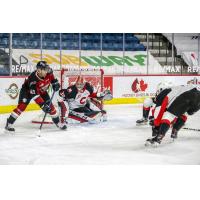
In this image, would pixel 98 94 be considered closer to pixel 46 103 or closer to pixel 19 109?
pixel 46 103

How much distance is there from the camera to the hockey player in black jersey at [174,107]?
3.55 meters

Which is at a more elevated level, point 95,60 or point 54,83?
point 95,60

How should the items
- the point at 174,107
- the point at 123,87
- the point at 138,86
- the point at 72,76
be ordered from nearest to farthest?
the point at 174,107
the point at 72,76
the point at 138,86
the point at 123,87

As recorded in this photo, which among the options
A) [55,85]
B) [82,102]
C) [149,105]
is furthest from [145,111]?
[82,102]

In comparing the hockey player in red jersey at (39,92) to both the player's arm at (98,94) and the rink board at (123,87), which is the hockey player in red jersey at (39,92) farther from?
the player's arm at (98,94)

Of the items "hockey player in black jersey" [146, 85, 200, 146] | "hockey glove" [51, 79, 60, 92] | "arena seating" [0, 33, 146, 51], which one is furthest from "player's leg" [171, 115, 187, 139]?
"hockey glove" [51, 79, 60, 92]

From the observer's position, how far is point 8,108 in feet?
11.8

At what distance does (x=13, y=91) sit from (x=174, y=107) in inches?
38.9

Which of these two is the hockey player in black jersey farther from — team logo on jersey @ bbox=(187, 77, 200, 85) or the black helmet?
the black helmet

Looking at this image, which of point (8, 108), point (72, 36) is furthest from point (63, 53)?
point (8, 108)

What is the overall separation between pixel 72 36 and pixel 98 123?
0.70m

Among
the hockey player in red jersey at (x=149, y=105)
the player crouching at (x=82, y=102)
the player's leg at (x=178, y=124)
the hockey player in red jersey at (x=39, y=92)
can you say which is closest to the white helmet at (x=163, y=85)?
the hockey player in red jersey at (x=149, y=105)

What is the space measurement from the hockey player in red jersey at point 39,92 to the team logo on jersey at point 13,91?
0.03 metres

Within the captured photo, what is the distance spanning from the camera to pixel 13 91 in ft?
11.9
